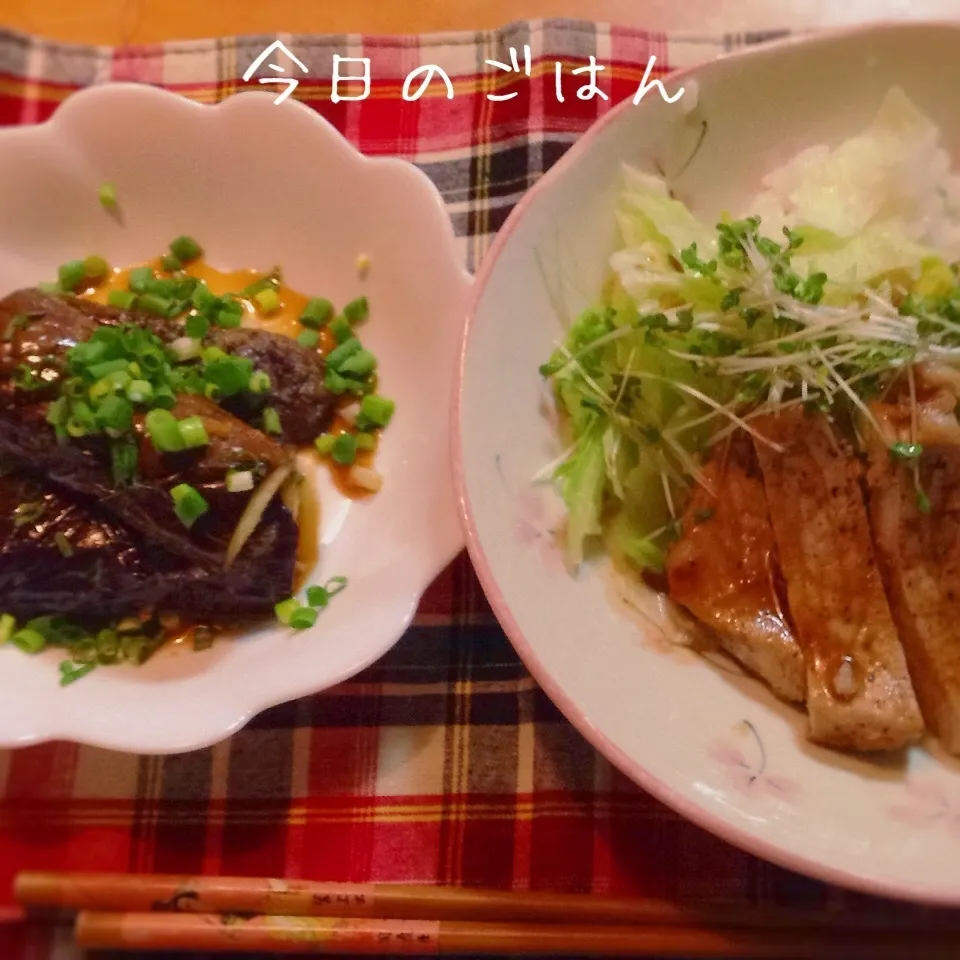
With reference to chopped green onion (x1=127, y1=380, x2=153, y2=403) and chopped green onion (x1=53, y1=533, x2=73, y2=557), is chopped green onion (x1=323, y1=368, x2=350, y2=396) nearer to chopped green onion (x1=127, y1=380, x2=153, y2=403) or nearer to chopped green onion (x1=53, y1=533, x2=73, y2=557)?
chopped green onion (x1=127, y1=380, x2=153, y2=403)

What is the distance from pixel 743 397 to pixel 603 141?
54 cm

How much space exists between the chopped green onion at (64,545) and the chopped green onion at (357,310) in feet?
2.57

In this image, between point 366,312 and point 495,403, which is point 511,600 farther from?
point 366,312

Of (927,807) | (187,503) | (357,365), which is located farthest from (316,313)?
(927,807)

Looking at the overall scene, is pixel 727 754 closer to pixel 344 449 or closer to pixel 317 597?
pixel 317 597

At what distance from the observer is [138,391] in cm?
177

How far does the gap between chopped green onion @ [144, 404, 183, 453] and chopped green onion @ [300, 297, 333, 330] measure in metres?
0.49

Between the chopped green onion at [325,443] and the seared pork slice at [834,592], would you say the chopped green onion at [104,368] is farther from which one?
the seared pork slice at [834,592]

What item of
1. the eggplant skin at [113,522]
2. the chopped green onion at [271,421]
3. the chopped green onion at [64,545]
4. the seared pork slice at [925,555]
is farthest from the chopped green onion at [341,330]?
the seared pork slice at [925,555]

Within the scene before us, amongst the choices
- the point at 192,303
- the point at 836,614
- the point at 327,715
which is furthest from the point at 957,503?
the point at 192,303

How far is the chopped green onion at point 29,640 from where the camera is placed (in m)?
1.83

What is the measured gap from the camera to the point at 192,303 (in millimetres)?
2098

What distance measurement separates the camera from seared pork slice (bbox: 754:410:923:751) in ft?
4.78

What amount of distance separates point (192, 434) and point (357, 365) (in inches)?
17.2
